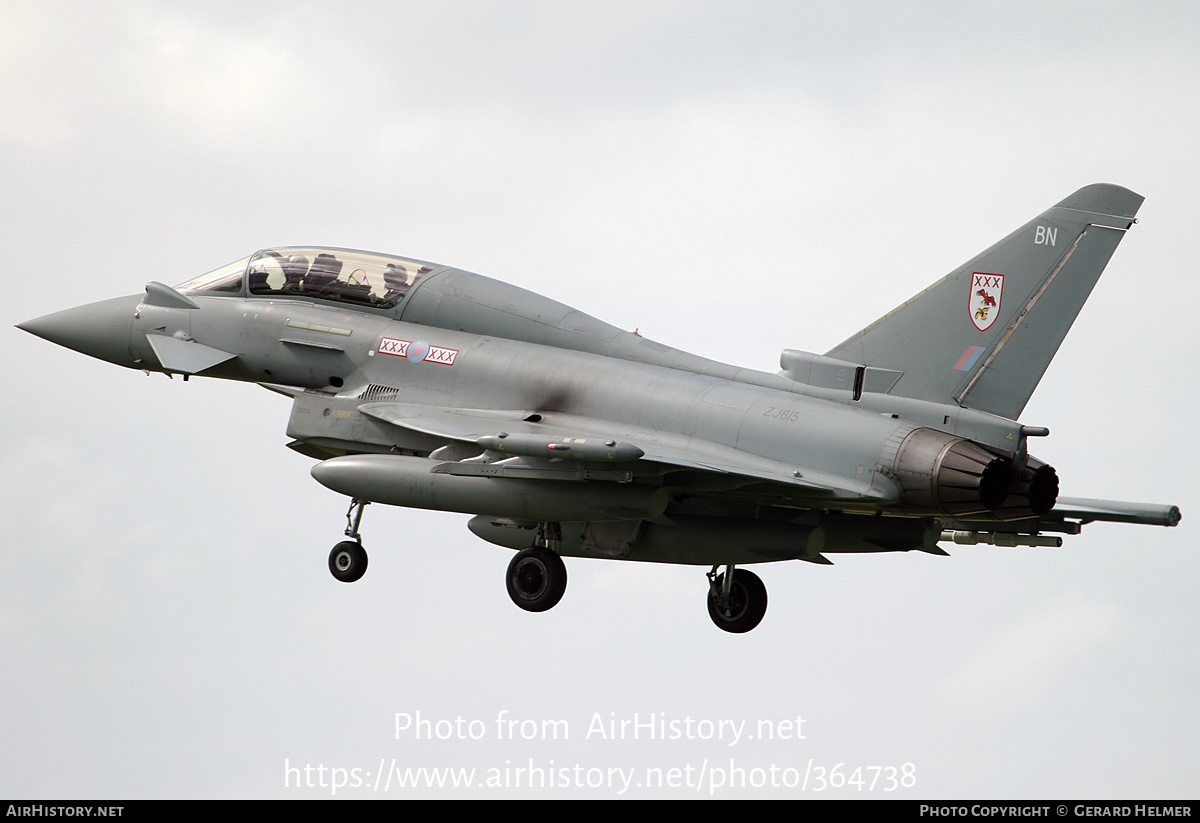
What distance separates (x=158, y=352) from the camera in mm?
17734

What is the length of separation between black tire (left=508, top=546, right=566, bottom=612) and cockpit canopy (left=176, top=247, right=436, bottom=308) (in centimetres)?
330

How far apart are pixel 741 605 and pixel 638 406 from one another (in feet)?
9.26

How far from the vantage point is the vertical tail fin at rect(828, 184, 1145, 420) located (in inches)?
561

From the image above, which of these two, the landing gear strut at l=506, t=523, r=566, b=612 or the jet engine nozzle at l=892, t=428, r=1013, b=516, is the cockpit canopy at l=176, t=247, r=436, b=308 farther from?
the jet engine nozzle at l=892, t=428, r=1013, b=516

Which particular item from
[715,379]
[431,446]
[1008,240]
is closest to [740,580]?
[715,379]

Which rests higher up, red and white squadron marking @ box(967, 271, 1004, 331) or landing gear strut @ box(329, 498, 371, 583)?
red and white squadron marking @ box(967, 271, 1004, 331)

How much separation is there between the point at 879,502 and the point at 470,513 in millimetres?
3980

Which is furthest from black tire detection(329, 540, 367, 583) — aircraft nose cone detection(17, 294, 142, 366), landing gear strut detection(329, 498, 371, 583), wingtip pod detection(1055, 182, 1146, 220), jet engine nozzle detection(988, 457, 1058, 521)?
wingtip pod detection(1055, 182, 1146, 220)

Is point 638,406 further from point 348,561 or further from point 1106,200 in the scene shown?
point 1106,200

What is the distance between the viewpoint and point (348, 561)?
55.2 feet

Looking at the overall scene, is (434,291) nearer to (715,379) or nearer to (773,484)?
(715,379)

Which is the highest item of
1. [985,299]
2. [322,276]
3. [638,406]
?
[322,276]

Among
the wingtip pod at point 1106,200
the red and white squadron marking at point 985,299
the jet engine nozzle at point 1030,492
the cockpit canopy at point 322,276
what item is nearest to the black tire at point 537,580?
the cockpit canopy at point 322,276

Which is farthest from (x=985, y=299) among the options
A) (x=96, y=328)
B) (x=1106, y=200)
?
(x=96, y=328)
